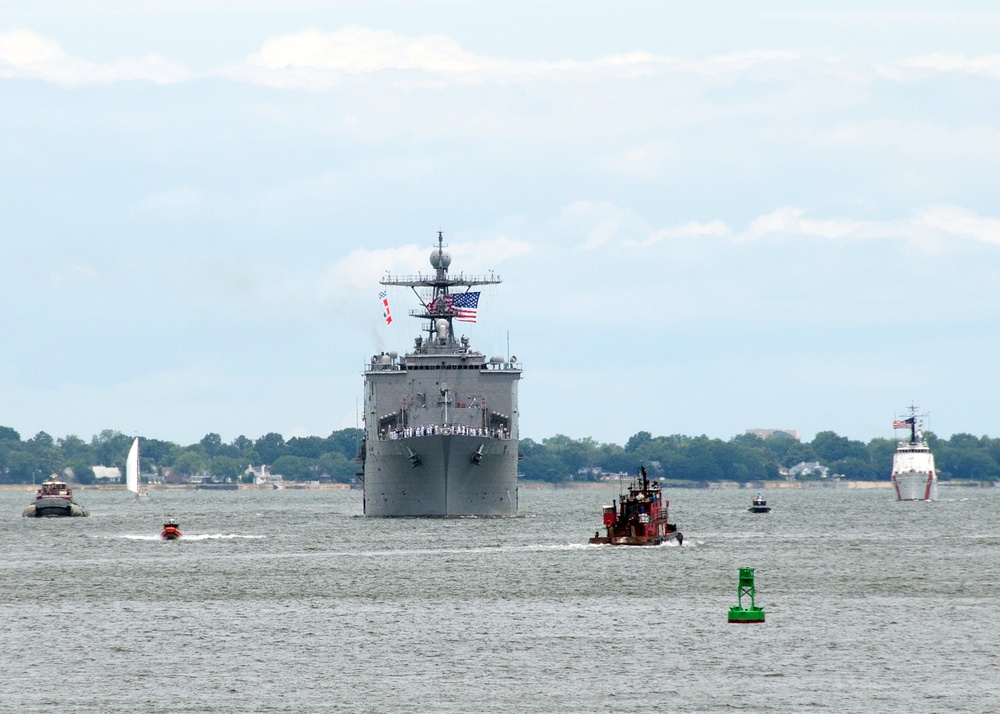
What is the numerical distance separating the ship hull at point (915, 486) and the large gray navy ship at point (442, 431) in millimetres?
92676

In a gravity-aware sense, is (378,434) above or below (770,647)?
above

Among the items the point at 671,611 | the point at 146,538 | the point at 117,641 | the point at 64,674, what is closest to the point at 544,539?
the point at 146,538

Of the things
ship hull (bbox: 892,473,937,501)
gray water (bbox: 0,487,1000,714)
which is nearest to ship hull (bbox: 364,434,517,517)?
gray water (bbox: 0,487,1000,714)

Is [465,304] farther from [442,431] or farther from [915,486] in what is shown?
[915,486]

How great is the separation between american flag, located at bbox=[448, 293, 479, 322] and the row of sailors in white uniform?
778 centimetres

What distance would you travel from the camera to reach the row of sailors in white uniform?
95.9m

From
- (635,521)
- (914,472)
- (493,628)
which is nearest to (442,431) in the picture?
(635,521)

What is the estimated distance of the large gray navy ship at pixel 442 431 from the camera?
96.8m

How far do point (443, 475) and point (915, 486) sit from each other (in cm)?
10454

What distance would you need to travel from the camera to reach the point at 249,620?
4866 centimetres

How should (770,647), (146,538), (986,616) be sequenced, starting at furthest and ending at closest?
(146,538) < (986,616) < (770,647)

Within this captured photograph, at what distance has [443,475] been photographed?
96.8 m

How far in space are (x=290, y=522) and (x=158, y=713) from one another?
301ft

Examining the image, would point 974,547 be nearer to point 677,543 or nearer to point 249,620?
point 677,543
